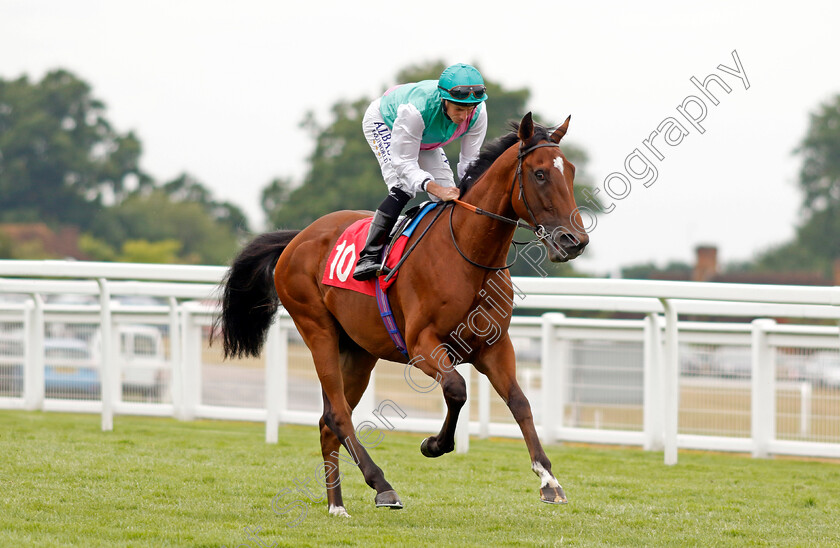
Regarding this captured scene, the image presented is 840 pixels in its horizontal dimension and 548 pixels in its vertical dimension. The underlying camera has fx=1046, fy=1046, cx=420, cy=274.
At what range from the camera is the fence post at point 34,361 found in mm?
9578

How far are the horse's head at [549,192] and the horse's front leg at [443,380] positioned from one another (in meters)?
0.73

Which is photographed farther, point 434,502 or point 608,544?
point 434,502

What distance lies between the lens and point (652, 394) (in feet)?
27.0

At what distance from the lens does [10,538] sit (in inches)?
167

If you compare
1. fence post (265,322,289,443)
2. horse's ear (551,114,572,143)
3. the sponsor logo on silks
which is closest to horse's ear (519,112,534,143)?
horse's ear (551,114,572,143)

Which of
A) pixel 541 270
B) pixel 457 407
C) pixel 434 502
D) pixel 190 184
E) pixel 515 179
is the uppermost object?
pixel 190 184

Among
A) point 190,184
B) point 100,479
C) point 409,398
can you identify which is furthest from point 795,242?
point 100,479

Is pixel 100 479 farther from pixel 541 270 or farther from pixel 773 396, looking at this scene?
pixel 773 396

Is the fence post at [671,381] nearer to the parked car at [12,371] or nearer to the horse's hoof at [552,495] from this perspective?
the horse's hoof at [552,495]

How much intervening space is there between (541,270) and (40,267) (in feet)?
13.9

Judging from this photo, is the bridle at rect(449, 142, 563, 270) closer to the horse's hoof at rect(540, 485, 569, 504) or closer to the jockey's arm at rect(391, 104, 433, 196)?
the jockey's arm at rect(391, 104, 433, 196)

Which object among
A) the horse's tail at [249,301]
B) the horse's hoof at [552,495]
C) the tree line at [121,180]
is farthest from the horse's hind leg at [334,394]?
Answer: the tree line at [121,180]

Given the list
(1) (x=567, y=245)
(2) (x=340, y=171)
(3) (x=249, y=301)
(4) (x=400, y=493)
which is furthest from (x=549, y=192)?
(2) (x=340, y=171)

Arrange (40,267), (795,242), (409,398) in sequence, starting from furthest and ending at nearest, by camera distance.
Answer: (795,242) < (409,398) < (40,267)
